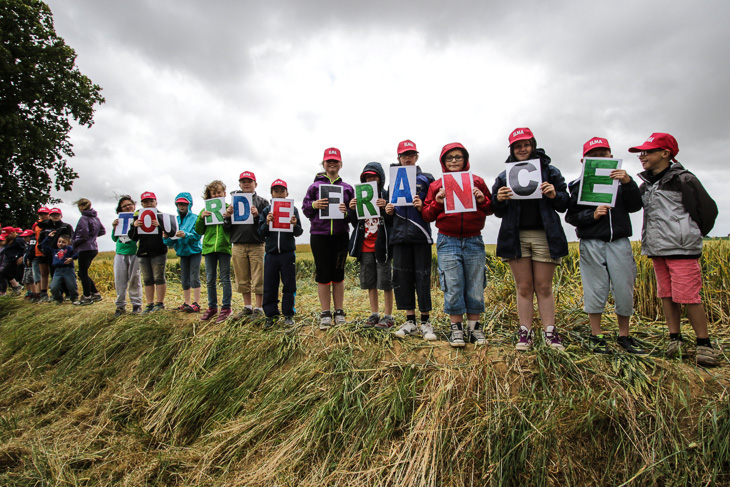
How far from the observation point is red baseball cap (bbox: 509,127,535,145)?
11.7ft

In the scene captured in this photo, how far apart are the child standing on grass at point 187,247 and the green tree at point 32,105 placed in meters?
12.6

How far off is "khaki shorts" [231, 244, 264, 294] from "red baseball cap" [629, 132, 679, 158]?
480 cm

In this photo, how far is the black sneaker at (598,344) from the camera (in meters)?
3.33

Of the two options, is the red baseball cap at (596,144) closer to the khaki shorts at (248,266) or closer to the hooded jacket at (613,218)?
the hooded jacket at (613,218)

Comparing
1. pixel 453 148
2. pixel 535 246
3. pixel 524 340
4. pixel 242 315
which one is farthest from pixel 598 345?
pixel 242 315

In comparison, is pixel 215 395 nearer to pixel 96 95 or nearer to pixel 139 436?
pixel 139 436

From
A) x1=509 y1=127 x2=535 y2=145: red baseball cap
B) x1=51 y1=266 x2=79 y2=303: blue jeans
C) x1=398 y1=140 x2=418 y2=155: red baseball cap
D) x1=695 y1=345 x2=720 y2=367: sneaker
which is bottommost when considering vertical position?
x1=695 y1=345 x2=720 y2=367: sneaker

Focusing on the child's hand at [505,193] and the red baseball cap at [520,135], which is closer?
the child's hand at [505,193]

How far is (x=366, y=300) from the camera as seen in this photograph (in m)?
7.57

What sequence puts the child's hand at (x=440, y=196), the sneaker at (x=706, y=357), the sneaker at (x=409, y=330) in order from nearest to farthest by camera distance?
the sneaker at (x=706, y=357) → the child's hand at (x=440, y=196) → the sneaker at (x=409, y=330)

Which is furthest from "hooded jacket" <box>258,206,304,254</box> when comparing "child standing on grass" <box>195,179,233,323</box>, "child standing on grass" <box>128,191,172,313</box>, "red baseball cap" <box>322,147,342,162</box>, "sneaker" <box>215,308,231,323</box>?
"child standing on grass" <box>128,191,172,313</box>

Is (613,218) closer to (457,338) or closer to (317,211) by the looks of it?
(457,338)

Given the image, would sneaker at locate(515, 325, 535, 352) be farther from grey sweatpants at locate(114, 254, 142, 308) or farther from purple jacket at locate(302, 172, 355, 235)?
grey sweatpants at locate(114, 254, 142, 308)

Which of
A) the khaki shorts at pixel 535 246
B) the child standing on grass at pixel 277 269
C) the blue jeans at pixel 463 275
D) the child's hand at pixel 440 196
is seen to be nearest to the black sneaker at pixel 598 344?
the khaki shorts at pixel 535 246
